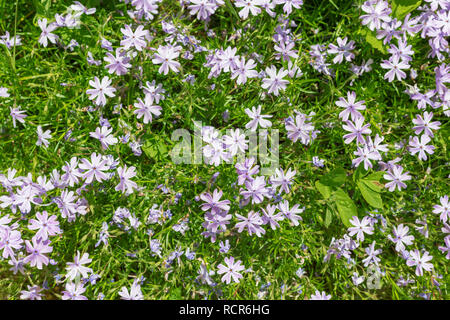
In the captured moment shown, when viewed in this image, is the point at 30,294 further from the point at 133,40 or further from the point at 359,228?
the point at 359,228

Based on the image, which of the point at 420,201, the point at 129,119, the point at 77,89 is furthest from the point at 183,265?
the point at 420,201

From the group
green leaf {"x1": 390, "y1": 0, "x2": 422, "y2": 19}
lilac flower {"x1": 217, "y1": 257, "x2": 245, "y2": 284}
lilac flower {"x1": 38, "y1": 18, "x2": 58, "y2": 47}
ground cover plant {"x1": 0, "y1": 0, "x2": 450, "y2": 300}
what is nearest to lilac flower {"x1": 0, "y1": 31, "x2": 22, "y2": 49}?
ground cover plant {"x1": 0, "y1": 0, "x2": 450, "y2": 300}

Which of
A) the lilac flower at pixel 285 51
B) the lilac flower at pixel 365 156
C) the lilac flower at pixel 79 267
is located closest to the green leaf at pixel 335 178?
the lilac flower at pixel 365 156

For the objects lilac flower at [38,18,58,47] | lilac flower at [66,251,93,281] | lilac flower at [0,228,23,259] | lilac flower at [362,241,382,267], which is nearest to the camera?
lilac flower at [0,228,23,259]

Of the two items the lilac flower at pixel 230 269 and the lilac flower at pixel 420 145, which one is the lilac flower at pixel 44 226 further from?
the lilac flower at pixel 420 145

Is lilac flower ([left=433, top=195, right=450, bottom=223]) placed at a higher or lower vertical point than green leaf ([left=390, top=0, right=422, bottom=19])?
lower

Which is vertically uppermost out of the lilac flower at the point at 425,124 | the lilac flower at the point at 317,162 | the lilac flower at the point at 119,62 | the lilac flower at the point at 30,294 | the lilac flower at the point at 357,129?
the lilac flower at the point at 119,62

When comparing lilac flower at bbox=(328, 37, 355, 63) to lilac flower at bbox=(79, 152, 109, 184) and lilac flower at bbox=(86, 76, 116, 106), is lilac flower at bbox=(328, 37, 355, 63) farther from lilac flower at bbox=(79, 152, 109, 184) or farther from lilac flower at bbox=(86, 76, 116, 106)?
lilac flower at bbox=(79, 152, 109, 184)
